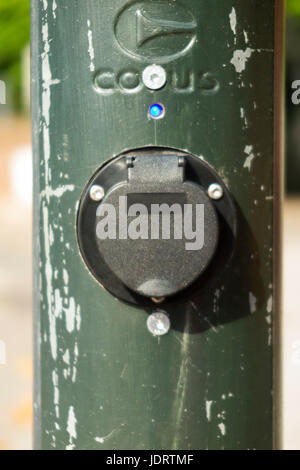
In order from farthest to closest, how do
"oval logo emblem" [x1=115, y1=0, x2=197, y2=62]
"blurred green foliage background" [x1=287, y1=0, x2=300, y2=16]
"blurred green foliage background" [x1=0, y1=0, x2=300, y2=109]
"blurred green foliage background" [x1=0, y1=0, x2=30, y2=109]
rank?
"blurred green foliage background" [x1=0, y1=0, x2=30, y2=109] < "blurred green foliage background" [x1=0, y1=0, x2=300, y2=109] < "blurred green foliage background" [x1=287, y1=0, x2=300, y2=16] < "oval logo emblem" [x1=115, y1=0, x2=197, y2=62]

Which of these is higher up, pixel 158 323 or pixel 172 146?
pixel 172 146

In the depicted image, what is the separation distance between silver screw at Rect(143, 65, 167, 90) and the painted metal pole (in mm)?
10

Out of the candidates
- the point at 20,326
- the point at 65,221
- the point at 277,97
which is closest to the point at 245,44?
the point at 277,97

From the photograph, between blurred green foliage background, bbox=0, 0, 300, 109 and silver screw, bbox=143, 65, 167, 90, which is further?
blurred green foliage background, bbox=0, 0, 300, 109

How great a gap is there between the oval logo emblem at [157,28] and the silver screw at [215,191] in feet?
0.80

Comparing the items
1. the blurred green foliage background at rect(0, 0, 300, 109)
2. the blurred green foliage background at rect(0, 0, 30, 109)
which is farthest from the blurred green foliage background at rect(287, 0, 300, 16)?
the blurred green foliage background at rect(0, 0, 30, 109)

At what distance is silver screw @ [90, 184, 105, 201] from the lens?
1290 millimetres

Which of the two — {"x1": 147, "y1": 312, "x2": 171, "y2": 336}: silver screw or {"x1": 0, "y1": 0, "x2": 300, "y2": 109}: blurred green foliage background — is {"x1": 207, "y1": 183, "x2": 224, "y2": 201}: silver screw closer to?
{"x1": 147, "y1": 312, "x2": 171, "y2": 336}: silver screw

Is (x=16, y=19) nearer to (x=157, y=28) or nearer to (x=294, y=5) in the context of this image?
(x=294, y=5)

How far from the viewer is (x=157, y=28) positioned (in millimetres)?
1256

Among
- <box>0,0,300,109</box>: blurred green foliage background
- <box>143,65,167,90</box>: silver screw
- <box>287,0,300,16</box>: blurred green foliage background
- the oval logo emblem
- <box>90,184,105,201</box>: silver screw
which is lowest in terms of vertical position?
<box>90,184,105,201</box>: silver screw

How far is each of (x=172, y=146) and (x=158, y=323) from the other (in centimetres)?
33

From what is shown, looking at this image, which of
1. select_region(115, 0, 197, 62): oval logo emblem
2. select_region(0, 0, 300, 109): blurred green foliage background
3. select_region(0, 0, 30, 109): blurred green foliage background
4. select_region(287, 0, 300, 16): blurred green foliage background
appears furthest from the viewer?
select_region(0, 0, 30, 109): blurred green foliage background

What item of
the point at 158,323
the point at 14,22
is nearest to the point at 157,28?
the point at 158,323
